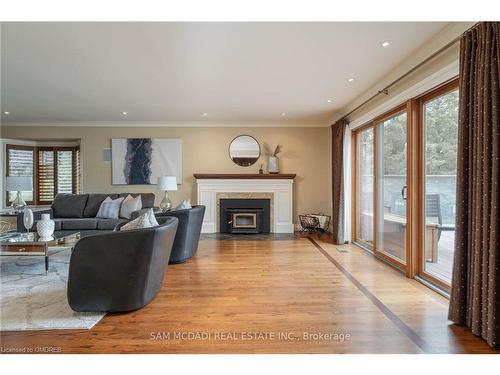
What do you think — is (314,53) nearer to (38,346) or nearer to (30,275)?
(38,346)

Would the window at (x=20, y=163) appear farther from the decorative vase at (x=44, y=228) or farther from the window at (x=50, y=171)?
the decorative vase at (x=44, y=228)

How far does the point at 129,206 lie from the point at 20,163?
12.4ft

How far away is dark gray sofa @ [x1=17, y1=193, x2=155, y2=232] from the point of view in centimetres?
527

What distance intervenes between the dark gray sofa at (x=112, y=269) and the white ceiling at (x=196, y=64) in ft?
6.13

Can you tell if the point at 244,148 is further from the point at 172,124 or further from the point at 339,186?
the point at 339,186

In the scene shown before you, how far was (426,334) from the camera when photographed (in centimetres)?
228

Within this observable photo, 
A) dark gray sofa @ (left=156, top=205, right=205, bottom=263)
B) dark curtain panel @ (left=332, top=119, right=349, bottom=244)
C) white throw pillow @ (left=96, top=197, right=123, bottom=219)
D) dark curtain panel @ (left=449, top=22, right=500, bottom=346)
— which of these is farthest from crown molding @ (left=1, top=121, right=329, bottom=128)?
dark curtain panel @ (left=449, top=22, right=500, bottom=346)

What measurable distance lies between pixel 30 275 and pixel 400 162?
16.1ft

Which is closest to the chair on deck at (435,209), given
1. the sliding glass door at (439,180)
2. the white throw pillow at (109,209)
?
the sliding glass door at (439,180)

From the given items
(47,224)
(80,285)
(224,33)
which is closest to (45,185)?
(47,224)

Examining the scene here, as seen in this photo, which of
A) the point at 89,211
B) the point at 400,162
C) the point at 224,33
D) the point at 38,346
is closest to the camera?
the point at 38,346

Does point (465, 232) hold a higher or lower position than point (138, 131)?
lower

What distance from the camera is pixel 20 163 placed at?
23.8 ft

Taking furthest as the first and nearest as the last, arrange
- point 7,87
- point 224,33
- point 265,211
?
1. point 265,211
2. point 7,87
3. point 224,33
